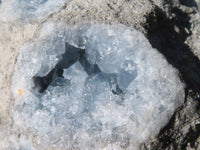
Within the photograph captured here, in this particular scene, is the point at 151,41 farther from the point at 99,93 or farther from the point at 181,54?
the point at 99,93

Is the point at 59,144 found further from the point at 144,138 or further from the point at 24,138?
the point at 144,138

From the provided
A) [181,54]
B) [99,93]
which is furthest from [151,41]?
[99,93]

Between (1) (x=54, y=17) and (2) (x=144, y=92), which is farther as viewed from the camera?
(1) (x=54, y=17)

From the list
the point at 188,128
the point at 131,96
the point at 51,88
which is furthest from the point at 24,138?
the point at 188,128
